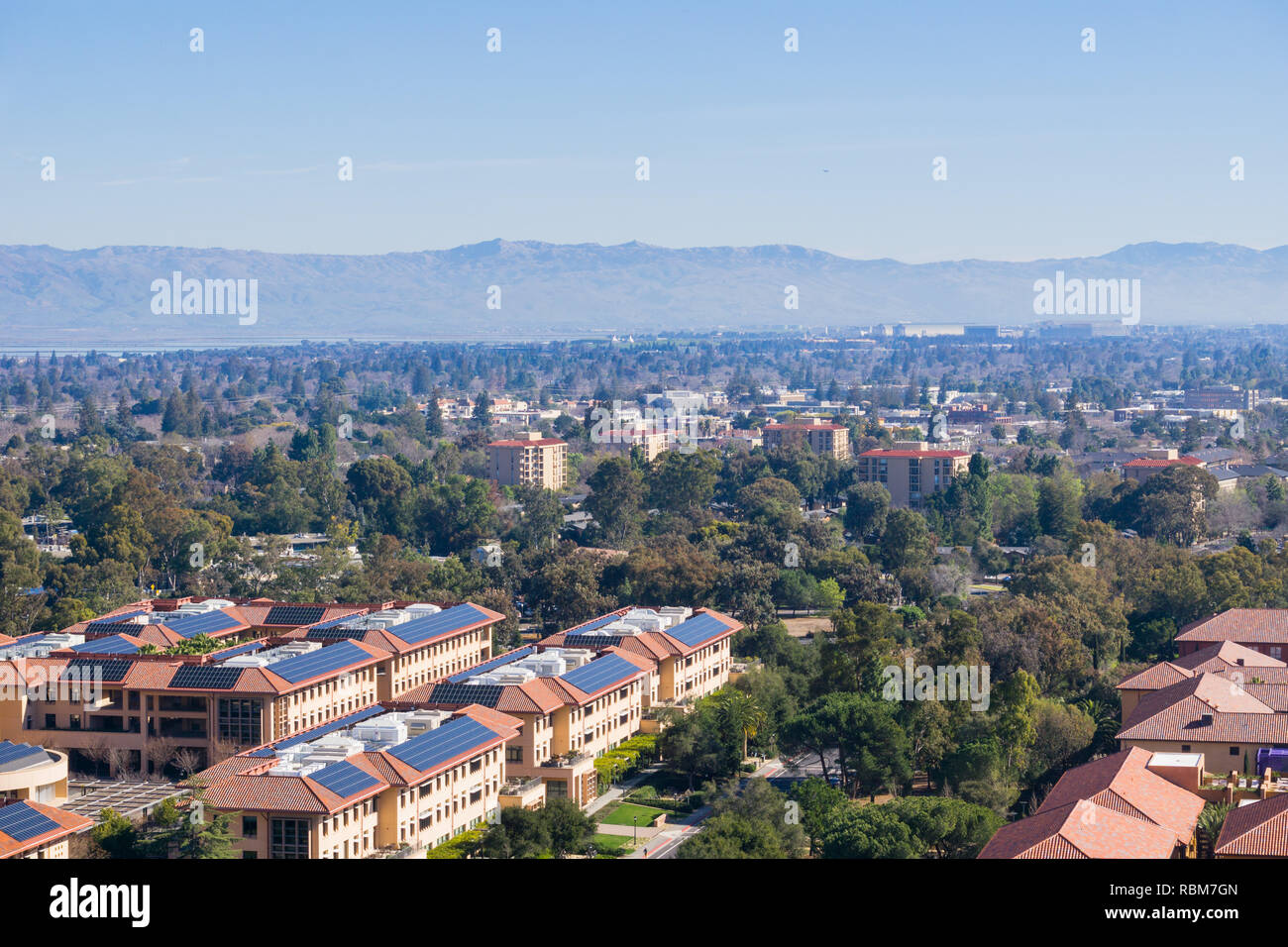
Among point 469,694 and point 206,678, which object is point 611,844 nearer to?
point 469,694

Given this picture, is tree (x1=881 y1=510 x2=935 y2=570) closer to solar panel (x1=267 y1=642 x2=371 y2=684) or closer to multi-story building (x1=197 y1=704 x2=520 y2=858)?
solar panel (x1=267 y1=642 x2=371 y2=684)

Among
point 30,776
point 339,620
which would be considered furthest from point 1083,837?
point 339,620

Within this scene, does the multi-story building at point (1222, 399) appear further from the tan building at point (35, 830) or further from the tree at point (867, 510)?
the tan building at point (35, 830)

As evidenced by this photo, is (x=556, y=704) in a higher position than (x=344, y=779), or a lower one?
lower

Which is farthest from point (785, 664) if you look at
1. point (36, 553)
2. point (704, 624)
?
point (36, 553)

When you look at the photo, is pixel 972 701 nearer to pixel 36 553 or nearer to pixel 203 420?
pixel 36 553

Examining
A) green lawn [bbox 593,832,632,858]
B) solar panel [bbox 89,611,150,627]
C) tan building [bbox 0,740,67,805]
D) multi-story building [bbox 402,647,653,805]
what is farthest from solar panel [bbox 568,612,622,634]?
tan building [bbox 0,740,67,805]
